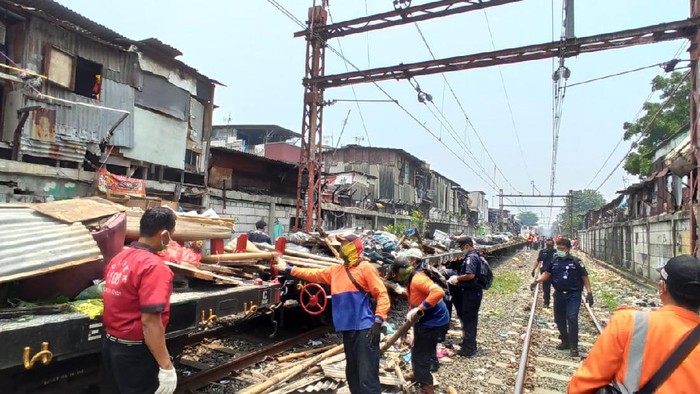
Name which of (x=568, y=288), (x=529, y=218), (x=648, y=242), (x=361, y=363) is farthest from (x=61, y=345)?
(x=529, y=218)

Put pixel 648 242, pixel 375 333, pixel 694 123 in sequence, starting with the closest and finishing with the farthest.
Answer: pixel 375 333, pixel 694 123, pixel 648 242

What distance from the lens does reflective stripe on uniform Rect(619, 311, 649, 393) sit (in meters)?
1.99

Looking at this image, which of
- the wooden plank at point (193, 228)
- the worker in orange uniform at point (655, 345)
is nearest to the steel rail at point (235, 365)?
the wooden plank at point (193, 228)

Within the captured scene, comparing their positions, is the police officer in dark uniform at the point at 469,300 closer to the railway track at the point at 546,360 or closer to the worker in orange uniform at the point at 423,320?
the railway track at the point at 546,360

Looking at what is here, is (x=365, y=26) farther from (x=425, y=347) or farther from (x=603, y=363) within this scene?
(x=603, y=363)

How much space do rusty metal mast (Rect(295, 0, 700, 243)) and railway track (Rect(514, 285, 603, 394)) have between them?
3.56 meters

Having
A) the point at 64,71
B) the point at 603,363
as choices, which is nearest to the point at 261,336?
the point at 603,363

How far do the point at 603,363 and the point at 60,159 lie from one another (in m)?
13.4

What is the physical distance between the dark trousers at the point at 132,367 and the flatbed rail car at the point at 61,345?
0.35 metres

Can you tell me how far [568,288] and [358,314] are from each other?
476 centimetres

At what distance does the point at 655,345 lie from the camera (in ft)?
6.50

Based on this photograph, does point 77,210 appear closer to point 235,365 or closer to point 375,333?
point 235,365

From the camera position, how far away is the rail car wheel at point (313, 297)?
626 cm

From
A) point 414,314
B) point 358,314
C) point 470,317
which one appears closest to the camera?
point 358,314
